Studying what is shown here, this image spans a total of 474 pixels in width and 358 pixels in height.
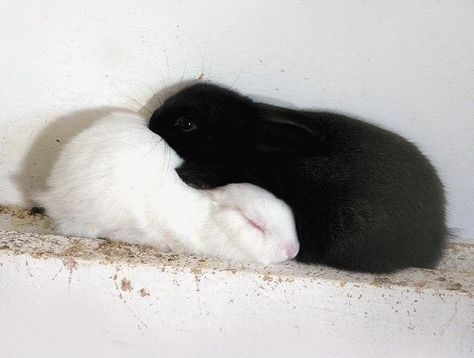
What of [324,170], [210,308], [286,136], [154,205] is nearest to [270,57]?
[286,136]

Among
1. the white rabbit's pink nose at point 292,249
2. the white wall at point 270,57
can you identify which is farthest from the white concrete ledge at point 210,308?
the white wall at point 270,57

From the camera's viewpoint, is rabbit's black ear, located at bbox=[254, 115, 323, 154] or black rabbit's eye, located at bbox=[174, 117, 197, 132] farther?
black rabbit's eye, located at bbox=[174, 117, 197, 132]

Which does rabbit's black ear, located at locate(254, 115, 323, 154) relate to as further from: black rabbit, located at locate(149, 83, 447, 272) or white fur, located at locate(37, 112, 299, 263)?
white fur, located at locate(37, 112, 299, 263)

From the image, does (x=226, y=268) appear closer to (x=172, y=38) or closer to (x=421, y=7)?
(x=172, y=38)

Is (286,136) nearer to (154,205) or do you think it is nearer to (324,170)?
(324,170)

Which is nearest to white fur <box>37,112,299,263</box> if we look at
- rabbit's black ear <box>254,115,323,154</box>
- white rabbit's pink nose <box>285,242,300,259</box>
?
white rabbit's pink nose <box>285,242,300,259</box>

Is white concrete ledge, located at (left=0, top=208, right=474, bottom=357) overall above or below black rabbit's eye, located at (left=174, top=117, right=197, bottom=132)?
below
